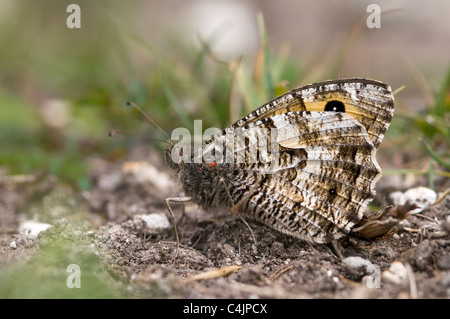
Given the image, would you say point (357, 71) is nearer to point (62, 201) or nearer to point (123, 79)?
point (123, 79)

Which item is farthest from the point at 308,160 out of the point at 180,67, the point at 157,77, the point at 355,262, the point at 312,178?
the point at 180,67

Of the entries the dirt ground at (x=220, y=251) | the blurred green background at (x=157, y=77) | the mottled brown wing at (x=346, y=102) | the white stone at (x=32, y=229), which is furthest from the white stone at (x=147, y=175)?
the mottled brown wing at (x=346, y=102)

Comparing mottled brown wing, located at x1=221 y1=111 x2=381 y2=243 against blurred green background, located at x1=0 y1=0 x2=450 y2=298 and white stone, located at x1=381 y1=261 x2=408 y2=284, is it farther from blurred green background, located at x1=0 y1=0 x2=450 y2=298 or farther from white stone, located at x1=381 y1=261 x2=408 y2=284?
blurred green background, located at x1=0 y1=0 x2=450 y2=298

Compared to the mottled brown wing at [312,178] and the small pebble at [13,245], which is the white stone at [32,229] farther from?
the mottled brown wing at [312,178]

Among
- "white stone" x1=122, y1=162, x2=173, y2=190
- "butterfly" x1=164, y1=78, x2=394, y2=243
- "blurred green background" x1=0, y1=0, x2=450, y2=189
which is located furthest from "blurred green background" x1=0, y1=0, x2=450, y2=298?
"butterfly" x1=164, y1=78, x2=394, y2=243

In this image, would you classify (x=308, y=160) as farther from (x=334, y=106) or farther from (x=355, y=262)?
(x=355, y=262)

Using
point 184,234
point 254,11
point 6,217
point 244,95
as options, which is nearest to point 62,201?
point 6,217
